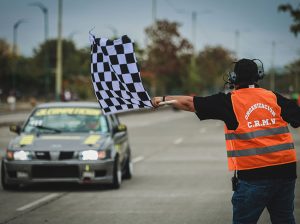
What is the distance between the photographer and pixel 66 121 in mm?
13578

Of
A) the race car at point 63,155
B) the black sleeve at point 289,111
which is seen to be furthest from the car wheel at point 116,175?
the black sleeve at point 289,111

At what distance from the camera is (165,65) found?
89.8 metres

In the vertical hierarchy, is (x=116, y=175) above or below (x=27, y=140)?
below

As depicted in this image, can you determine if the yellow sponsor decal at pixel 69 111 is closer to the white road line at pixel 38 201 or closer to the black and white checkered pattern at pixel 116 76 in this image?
the white road line at pixel 38 201

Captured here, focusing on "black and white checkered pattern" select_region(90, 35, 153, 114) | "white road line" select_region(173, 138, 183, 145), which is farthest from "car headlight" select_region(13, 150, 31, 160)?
"white road line" select_region(173, 138, 183, 145)

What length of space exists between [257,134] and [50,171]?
7050 millimetres

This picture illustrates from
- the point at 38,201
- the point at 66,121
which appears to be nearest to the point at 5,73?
the point at 66,121

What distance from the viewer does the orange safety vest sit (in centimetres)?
568

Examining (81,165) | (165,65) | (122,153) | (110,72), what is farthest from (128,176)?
(165,65)

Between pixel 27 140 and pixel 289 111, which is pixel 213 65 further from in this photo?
pixel 289 111

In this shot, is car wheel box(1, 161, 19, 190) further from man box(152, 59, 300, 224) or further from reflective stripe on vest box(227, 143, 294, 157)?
reflective stripe on vest box(227, 143, 294, 157)

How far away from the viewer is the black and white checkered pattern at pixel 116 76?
20.4 ft

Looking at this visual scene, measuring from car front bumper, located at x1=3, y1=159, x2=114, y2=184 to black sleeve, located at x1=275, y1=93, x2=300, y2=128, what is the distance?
6.78m

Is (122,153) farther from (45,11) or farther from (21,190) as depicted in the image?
(45,11)
